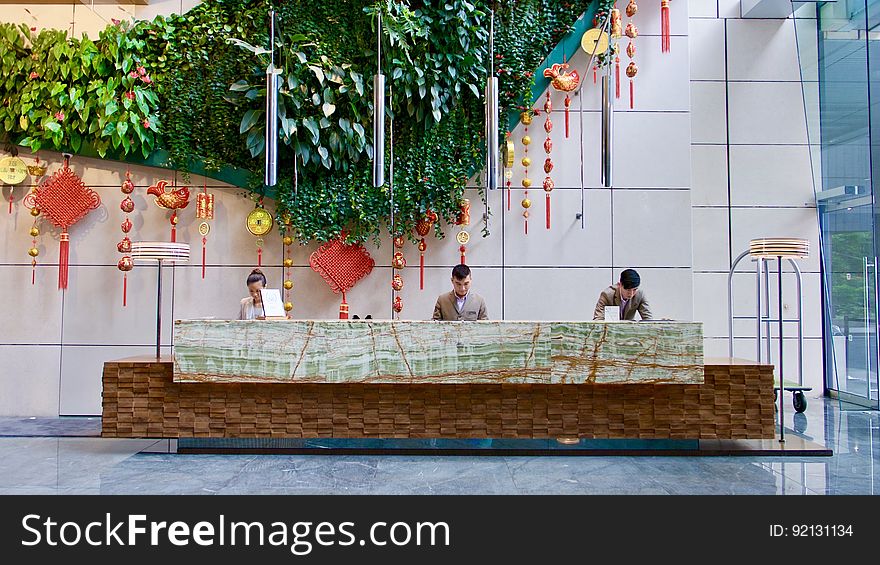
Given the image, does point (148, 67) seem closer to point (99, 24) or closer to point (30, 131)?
point (99, 24)

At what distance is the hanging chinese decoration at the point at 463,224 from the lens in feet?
21.5

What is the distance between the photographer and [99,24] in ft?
21.5

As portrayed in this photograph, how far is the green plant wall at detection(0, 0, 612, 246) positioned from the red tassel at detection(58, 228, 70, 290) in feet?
2.96

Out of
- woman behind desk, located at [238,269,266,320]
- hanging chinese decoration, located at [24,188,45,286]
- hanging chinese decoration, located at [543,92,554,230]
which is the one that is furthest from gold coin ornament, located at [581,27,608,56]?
hanging chinese decoration, located at [24,188,45,286]

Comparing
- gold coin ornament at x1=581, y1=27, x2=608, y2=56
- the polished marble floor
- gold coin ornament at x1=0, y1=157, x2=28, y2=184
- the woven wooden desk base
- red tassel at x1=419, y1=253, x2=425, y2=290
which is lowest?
the polished marble floor

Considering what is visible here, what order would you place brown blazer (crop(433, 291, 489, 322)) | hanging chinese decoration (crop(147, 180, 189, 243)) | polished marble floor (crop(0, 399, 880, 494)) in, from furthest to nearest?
1. hanging chinese decoration (crop(147, 180, 189, 243))
2. brown blazer (crop(433, 291, 489, 322))
3. polished marble floor (crop(0, 399, 880, 494))

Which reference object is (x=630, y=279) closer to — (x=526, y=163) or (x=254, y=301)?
(x=526, y=163)

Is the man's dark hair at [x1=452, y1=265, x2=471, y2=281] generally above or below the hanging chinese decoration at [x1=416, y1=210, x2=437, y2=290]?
below

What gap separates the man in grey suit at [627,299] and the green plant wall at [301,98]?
1890 millimetres

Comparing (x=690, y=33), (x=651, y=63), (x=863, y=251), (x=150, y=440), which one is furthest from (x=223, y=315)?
(x=863, y=251)

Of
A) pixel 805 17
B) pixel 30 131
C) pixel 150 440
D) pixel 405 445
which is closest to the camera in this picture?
pixel 405 445

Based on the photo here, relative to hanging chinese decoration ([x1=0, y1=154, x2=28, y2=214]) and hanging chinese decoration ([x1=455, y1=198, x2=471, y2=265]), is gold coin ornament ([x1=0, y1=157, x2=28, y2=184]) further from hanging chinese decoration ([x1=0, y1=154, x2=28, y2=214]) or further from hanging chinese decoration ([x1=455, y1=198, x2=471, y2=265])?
hanging chinese decoration ([x1=455, y1=198, x2=471, y2=265])

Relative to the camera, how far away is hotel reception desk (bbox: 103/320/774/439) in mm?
4566

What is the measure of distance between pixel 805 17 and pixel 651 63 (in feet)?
6.53
